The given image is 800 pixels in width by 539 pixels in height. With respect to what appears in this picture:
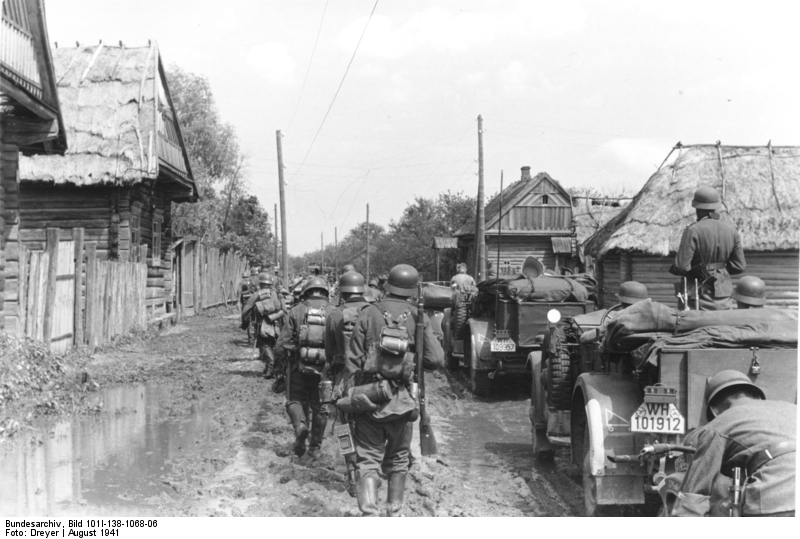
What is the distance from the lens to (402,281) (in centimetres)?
611

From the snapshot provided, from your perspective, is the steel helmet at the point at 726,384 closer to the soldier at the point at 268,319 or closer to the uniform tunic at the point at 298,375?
the uniform tunic at the point at 298,375

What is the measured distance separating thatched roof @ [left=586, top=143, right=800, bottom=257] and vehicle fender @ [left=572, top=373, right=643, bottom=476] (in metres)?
13.9

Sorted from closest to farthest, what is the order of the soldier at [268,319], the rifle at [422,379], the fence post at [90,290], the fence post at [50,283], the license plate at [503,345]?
the rifle at [422,379] < the license plate at [503,345] < the fence post at [50,283] < the soldier at [268,319] < the fence post at [90,290]

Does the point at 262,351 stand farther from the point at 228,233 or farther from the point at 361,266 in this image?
the point at 361,266

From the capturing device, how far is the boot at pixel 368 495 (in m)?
5.44

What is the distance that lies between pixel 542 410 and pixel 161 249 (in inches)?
711

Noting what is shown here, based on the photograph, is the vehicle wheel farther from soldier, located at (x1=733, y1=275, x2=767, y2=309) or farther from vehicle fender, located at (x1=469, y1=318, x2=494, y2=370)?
vehicle fender, located at (x1=469, y1=318, x2=494, y2=370)

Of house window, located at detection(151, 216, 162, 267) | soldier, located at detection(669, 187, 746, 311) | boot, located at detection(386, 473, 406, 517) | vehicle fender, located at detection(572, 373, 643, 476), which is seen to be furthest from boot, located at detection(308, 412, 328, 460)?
house window, located at detection(151, 216, 162, 267)

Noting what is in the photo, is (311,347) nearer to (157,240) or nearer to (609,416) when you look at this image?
(609,416)

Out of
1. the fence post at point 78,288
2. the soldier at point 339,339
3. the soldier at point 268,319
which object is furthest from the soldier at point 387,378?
the fence post at point 78,288

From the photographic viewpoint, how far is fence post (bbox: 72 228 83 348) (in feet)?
43.1

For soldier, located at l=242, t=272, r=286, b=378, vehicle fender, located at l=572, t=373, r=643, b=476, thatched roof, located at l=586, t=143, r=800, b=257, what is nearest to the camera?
vehicle fender, located at l=572, t=373, r=643, b=476

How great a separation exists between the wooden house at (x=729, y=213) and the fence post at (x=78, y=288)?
1216 centimetres

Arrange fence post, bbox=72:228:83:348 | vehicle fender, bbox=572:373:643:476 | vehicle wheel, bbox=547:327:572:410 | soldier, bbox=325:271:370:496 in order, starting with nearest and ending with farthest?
1. vehicle fender, bbox=572:373:643:476
2. soldier, bbox=325:271:370:496
3. vehicle wheel, bbox=547:327:572:410
4. fence post, bbox=72:228:83:348
